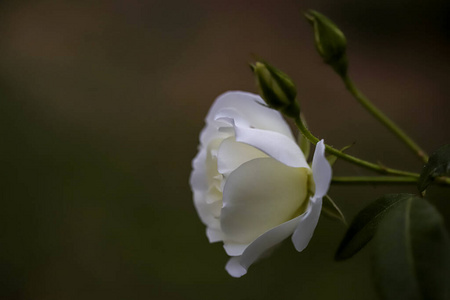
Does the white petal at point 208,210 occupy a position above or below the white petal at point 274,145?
below

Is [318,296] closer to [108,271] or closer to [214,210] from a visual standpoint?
[108,271]

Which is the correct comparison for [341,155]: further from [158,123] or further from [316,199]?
[158,123]

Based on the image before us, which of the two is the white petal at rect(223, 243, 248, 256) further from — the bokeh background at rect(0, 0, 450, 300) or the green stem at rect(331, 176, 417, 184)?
the bokeh background at rect(0, 0, 450, 300)

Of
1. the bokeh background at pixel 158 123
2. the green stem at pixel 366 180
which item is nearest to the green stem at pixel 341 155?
the green stem at pixel 366 180

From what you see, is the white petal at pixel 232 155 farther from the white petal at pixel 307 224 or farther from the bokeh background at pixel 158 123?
the bokeh background at pixel 158 123

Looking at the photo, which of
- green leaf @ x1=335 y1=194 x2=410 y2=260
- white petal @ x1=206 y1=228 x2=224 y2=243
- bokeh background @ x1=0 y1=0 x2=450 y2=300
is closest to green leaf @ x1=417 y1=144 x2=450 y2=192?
green leaf @ x1=335 y1=194 x2=410 y2=260

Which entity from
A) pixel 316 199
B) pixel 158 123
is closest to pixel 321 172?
pixel 316 199
